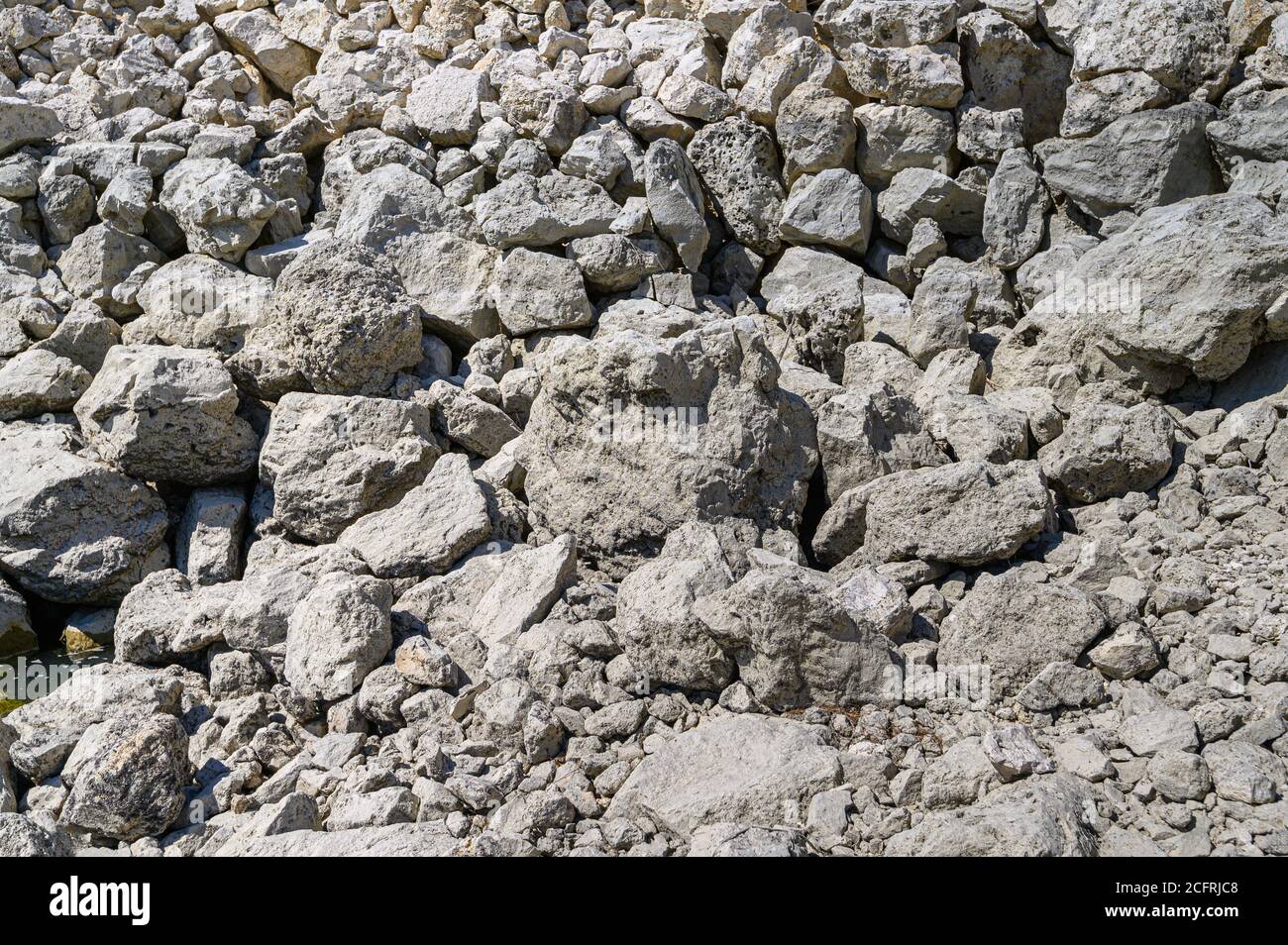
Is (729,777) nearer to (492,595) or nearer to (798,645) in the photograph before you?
(798,645)

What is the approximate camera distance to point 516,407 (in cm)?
652

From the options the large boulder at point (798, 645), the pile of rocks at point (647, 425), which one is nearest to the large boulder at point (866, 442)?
the pile of rocks at point (647, 425)

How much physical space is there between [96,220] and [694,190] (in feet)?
14.8

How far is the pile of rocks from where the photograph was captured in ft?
12.9

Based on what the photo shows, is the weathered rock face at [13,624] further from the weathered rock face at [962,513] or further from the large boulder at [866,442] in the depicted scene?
the weathered rock face at [962,513]

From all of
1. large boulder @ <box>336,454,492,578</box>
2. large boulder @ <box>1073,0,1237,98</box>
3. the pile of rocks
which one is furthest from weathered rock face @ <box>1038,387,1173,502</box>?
large boulder @ <box>336,454,492,578</box>

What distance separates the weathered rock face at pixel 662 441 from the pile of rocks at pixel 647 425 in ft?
0.08

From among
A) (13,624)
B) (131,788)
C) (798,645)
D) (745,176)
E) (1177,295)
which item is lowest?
(13,624)

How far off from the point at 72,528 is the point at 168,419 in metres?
0.83

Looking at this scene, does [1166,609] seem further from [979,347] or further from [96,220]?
[96,220]

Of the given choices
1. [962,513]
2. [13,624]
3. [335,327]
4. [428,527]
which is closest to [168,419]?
[335,327]

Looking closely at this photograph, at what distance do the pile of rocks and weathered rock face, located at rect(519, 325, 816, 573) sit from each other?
0.02m

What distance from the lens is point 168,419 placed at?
6.00 metres

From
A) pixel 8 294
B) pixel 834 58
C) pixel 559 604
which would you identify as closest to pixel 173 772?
pixel 559 604
